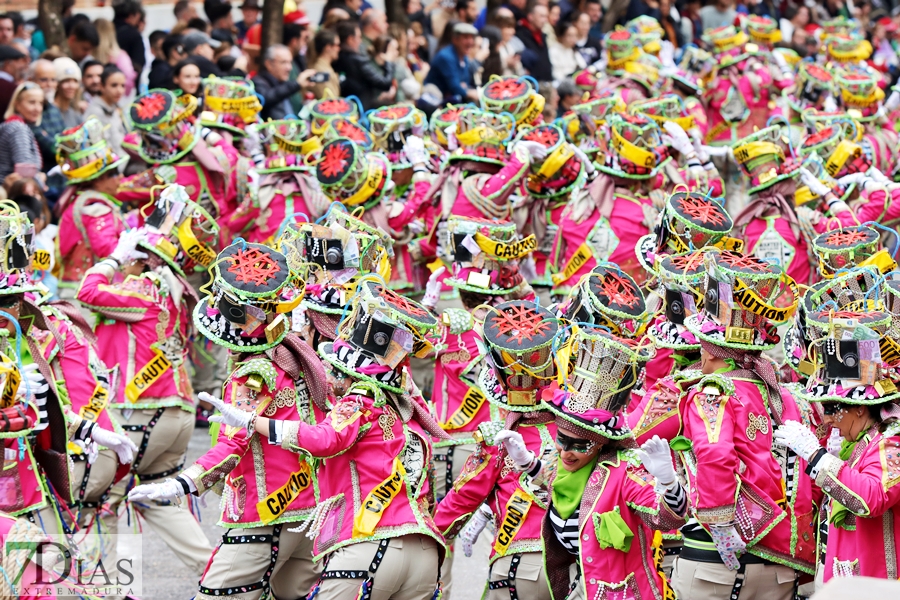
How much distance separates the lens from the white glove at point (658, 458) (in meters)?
5.36

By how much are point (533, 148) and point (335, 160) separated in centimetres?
157

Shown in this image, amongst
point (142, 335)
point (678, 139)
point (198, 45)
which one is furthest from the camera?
point (198, 45)

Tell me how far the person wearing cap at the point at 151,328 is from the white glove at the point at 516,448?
2.88 m

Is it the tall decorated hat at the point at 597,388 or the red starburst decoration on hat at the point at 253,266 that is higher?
the red starburst decoration on hat at the point at 253,266

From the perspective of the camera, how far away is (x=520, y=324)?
20.4 feet

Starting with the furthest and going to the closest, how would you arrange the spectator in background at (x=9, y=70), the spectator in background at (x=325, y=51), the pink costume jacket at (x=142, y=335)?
1. the spectator in background at (x=325, y=51)
2. the spectator in background at (x=9, y=70)
3. the pink costume jacket at (x=142, y=335)

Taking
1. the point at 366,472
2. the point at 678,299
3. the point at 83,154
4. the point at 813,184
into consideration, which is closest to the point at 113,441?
the point at 366,472

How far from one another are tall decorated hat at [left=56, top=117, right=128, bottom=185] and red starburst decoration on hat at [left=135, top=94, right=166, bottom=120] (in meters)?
0.95

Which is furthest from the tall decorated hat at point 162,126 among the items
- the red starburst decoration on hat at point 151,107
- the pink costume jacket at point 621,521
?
the pink costume jacket at point 621,521

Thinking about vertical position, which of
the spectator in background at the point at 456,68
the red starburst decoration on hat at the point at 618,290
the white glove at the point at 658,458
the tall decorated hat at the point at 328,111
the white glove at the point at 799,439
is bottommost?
the spectator in background at the point at 456,68

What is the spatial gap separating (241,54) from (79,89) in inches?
94.6

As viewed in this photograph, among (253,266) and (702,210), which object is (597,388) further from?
(702,210)

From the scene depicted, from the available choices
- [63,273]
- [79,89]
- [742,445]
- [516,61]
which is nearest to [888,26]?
[516,61]

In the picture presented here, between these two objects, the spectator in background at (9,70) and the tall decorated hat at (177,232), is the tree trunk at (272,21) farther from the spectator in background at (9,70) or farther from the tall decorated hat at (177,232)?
the tall decorated hat at (177,232)
